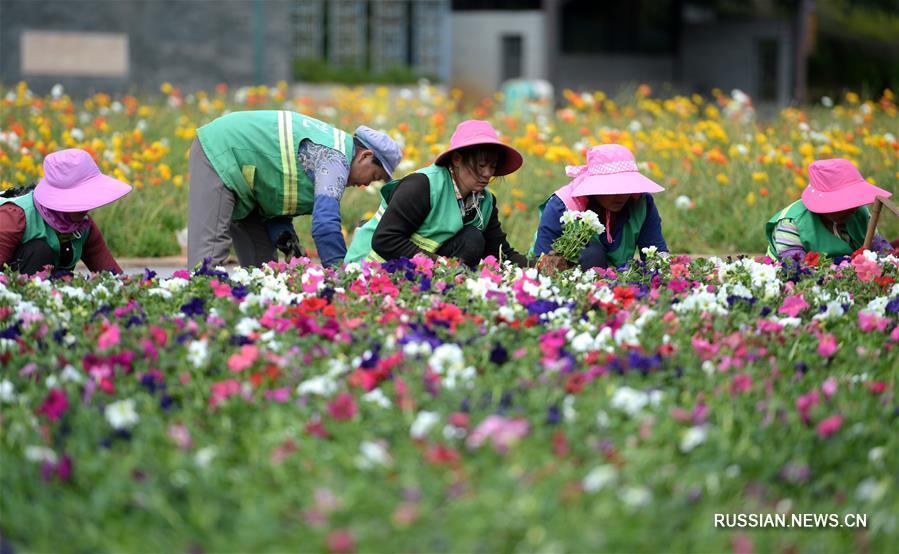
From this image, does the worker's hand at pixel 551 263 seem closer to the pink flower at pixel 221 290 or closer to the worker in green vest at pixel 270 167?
the worker in green vest at pixel 270 167

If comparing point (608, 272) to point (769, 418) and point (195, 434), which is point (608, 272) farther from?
point (195, 434)

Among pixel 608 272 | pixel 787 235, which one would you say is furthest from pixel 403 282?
pixel 787 235

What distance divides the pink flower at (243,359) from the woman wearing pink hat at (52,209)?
1723 mm

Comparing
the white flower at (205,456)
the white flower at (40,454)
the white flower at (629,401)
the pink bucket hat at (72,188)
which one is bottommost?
the white flower at (40,454)

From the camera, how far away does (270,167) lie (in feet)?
16.3

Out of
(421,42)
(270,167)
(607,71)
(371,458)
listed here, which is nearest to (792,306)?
(371,458)

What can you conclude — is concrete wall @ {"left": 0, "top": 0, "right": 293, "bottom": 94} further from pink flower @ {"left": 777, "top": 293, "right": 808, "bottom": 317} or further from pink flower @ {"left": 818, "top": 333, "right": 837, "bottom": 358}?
pink flower @ {"left": 818, "top": 333, "right": 837, "bottom": 358}

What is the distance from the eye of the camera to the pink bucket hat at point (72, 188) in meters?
4.60

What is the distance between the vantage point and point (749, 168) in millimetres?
7941

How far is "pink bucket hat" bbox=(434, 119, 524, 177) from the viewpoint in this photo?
459 cm

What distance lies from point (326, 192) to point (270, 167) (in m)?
0.42

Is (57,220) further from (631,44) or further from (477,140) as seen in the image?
(631,44)

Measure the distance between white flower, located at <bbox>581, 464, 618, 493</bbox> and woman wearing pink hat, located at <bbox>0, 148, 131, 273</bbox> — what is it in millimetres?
2877

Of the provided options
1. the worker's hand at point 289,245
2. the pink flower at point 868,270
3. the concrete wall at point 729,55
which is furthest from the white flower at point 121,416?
the concrete wall at point 729,55
